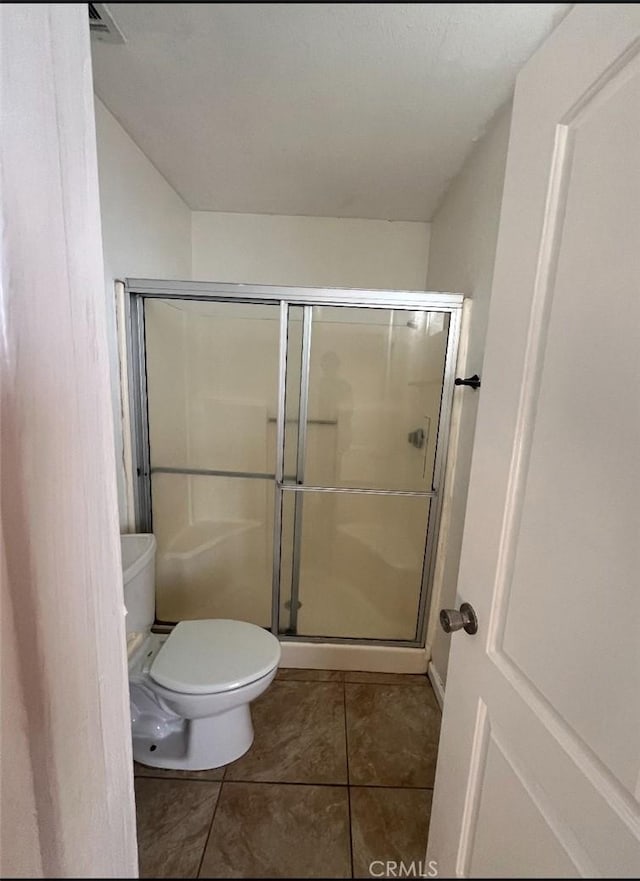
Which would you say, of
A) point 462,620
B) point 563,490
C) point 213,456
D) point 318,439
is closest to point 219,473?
point 213,456

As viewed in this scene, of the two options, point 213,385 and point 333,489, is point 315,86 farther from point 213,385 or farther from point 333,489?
point 333,489

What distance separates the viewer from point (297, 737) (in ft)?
4.40

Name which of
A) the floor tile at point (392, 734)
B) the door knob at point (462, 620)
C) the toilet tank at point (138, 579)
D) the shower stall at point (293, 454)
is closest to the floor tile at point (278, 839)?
the floor tile at point (392, 734)

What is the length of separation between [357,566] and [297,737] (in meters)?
0.79

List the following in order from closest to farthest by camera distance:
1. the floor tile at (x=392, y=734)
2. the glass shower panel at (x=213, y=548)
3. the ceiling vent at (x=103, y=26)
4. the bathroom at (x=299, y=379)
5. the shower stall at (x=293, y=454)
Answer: the ceiling vent at (x=103, y=26) → the bathroom at (x=299, y=379) → the floor tile at (x=392, y=734) → the shower stall at (x=293, y=454) → the glass shower panel at (x=213, y=548)

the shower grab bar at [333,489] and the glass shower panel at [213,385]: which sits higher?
the glass shower panel at [213,385]

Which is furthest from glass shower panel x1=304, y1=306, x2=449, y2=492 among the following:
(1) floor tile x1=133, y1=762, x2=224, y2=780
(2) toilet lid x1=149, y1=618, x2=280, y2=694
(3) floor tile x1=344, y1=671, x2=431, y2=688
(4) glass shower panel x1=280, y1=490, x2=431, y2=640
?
(1) floor tile x1=133, y1=762, x2=224, y2=780

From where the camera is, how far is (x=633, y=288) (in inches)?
16.6

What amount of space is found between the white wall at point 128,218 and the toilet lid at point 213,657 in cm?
61

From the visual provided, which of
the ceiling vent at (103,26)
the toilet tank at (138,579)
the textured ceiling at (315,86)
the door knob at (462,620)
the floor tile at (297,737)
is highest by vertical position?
the textured ceiling at (315,86)

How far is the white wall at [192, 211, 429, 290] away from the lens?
80.2 inches

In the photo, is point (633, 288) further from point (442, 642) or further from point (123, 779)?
point (442, 642)

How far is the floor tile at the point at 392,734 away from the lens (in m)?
1.17

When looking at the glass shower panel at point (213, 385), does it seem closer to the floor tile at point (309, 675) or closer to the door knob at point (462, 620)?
the floor tile at point (309, 675)
